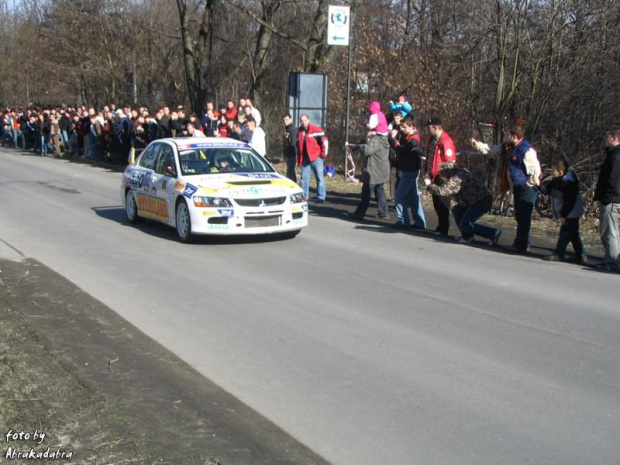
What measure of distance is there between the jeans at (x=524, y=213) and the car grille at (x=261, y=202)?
3494 mm

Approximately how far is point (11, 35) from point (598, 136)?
2285 inches

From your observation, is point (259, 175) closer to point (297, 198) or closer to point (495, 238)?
point (297, 198)

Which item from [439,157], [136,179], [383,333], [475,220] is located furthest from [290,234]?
[383,333]

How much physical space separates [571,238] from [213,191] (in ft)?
16.8

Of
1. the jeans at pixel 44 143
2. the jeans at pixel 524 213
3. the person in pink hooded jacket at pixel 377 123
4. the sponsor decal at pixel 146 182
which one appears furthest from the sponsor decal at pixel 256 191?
the jeans at pixel 44 143

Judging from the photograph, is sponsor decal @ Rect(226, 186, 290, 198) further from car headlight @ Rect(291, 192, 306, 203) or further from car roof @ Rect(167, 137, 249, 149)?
car roof @ Rect(167, 137, 249, 149)

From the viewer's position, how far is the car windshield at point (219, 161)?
12523mm

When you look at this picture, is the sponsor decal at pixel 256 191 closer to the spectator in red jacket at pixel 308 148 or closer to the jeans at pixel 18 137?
the spectator in red jacket at pixel 308 148

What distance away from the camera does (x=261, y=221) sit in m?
11.6

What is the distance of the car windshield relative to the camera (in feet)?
41.1

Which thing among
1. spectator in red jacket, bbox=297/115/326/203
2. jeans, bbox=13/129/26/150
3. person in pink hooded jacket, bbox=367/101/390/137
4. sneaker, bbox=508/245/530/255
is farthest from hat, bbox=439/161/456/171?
jeans, bbox=13/129/26/150

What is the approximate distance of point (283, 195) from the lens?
468 inches

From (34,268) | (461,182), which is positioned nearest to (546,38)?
(461,182)

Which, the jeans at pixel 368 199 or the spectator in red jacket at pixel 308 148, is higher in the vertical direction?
the spectator in red jacket at pixel 308 148
